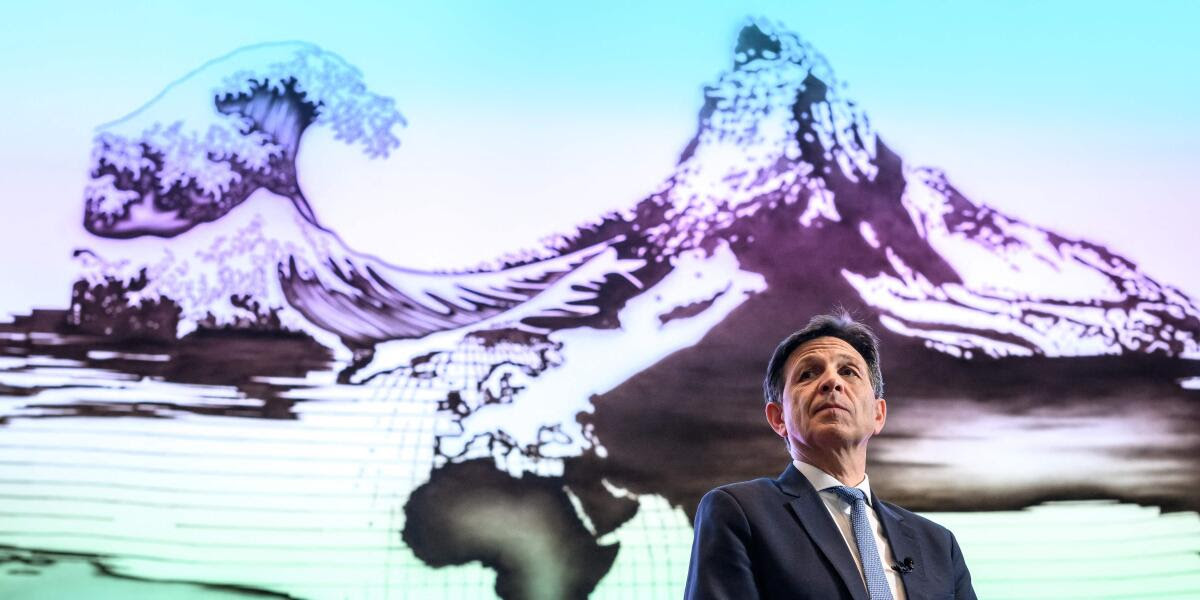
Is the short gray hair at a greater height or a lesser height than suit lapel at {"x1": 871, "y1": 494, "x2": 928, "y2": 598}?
greater

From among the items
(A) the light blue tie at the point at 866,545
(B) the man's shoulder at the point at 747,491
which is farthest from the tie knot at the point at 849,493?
(B) the man's shoulder at the point at 747,491

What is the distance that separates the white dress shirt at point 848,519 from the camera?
161 cm

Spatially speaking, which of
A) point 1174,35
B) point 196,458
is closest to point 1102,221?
point 1174,35

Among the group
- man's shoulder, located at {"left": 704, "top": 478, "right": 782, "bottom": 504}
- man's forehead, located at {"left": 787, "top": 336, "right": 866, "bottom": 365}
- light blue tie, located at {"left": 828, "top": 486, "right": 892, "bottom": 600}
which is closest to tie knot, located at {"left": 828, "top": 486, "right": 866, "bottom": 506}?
light blue tie, located at {"left": 828, "top": 486, "right": 892, "bottom": 600}

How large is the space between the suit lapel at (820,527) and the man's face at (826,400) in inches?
3.4

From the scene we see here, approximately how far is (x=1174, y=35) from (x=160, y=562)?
3261 millimetres

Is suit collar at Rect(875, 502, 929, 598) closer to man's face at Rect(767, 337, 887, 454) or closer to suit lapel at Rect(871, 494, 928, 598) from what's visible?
suit lapel at Rect(871, 494, 928, 598)

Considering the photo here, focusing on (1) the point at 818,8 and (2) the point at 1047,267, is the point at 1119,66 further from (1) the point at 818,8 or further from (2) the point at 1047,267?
(1) the point at 818,8

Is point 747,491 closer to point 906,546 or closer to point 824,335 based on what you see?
point 906,546

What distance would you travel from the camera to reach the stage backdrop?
2.40m

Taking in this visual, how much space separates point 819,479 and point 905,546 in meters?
0.18

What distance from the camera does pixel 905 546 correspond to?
1688 millimetres

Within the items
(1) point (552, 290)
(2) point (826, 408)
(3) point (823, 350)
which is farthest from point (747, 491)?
(1) point (552, 290)

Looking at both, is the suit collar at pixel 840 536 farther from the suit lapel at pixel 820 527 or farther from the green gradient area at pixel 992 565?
the green gradient area at pixel 992 565
